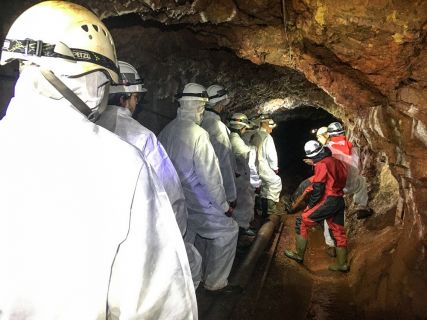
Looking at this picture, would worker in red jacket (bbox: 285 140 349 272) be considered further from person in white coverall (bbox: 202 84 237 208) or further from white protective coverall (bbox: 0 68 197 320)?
white protective coverall (bbox: 0 68 197 320)

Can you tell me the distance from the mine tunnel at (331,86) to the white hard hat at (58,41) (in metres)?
1.64

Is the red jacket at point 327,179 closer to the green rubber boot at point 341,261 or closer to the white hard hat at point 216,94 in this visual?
the green rubber boot at point 341,261

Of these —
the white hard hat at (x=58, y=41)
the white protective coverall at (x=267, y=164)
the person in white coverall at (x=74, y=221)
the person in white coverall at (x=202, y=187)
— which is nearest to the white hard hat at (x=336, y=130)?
the white protective coverall at (x=267, y=164)

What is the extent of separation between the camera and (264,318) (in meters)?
4.30

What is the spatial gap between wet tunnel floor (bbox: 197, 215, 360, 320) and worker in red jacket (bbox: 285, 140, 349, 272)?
424mm

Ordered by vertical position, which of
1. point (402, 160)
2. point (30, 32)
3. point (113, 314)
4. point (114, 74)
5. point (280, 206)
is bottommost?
point (280, 206)

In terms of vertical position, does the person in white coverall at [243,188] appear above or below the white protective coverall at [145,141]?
below

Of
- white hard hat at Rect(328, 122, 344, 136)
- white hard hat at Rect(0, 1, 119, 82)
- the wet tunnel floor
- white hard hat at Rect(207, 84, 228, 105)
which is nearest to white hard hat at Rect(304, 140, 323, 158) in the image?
white hard hat at Rect(328, 122, 344, 136)

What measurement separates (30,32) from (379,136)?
4.55 meters

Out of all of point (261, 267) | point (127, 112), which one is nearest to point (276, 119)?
point (261, 267)

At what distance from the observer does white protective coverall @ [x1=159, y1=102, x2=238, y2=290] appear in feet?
13.1

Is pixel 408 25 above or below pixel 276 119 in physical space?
above

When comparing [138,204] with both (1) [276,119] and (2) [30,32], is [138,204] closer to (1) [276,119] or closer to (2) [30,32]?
(2) [30,32]

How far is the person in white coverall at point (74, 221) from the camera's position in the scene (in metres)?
1.03
